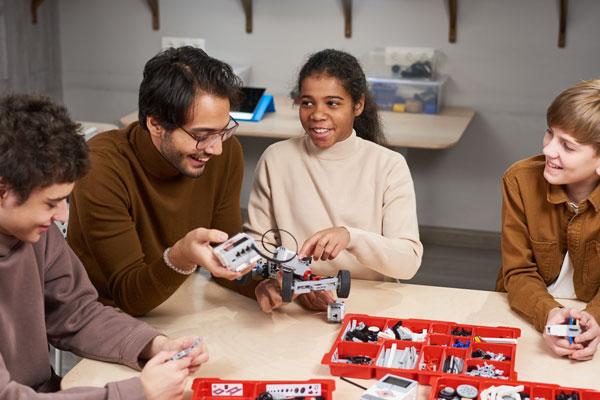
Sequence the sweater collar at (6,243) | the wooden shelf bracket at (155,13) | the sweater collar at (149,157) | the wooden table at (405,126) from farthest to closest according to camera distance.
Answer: the wooden shelf bracket at (155,13) < the wooden table at (405,126) < the sweater collar at (149,157) < the sweater collar at (6,243)

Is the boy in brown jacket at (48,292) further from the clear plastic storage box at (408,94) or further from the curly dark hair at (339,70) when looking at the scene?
the clear plastic storage box at (408,94)

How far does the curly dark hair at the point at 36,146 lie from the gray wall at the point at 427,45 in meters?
3.18

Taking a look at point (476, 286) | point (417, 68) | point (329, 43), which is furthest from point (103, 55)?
point (476, 286)

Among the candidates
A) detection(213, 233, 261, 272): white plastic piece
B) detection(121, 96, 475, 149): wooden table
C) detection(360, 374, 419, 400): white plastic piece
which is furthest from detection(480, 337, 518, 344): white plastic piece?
detection(121, 96, 475, 149): wooden table

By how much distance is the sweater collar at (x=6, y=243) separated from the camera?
1.71m

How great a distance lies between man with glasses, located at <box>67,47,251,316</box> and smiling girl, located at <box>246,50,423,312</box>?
0.32m

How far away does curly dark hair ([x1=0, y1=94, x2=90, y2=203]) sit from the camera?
62.7 inches

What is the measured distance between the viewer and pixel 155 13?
491cm

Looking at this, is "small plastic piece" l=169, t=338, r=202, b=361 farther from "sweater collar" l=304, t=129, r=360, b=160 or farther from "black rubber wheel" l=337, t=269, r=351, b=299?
"sweater collar" l=304, t=129, r=360, b=160

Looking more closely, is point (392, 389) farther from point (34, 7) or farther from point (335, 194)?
point (34, 7)

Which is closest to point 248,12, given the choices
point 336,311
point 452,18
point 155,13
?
point 155,13

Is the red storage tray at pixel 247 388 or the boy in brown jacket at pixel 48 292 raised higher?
the boy in brown jacket at pixel 48 292

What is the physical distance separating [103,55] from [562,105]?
134 inches

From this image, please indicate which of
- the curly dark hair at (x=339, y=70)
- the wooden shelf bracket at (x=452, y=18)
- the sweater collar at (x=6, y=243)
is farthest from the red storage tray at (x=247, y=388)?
the wooden shelf bracket at (x=452, y=18)
